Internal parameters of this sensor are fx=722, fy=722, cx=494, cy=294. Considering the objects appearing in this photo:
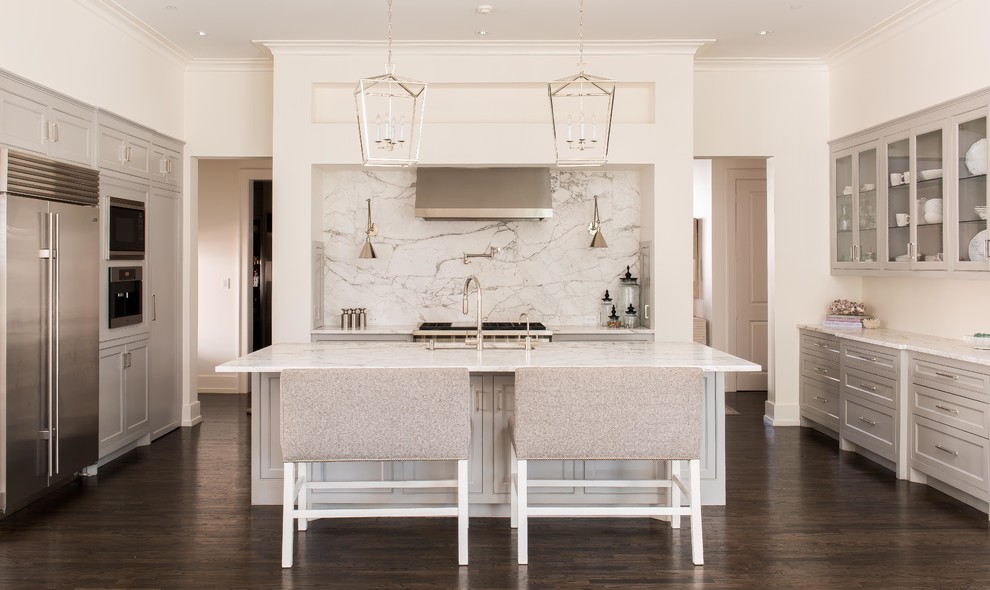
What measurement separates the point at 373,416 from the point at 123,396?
2.76 metres

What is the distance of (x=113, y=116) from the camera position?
4.77 metres

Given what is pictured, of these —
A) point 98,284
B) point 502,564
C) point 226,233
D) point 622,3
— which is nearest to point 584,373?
point 502,564

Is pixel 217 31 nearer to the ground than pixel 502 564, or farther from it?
farther from it

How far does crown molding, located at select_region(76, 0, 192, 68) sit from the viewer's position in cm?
459

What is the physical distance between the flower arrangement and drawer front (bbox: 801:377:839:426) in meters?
0.57

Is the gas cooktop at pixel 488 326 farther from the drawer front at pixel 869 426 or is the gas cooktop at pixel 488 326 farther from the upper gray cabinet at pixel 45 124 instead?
the upper gray cabinet at pixel 45 124

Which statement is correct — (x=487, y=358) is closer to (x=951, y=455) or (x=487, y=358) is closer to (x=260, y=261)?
(x=951, y=455)

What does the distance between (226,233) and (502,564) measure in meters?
5.36

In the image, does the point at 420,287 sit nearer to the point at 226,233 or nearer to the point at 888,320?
the point at 226,233

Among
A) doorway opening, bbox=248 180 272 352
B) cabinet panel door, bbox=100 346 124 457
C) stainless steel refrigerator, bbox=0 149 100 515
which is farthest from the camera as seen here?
doorway opening, bbox=248 180 272 352

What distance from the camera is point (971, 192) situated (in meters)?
4.16

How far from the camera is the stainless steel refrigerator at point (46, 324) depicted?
11.8 ft

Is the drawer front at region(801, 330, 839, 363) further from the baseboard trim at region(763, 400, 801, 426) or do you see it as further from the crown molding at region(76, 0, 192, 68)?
the crown molding at region(76, 0, 192, 68)

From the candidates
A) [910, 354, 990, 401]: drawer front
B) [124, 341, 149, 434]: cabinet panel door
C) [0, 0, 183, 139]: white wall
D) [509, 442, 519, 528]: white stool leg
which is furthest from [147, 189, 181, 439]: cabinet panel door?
[910, 354, 990, 401]: drawer front
